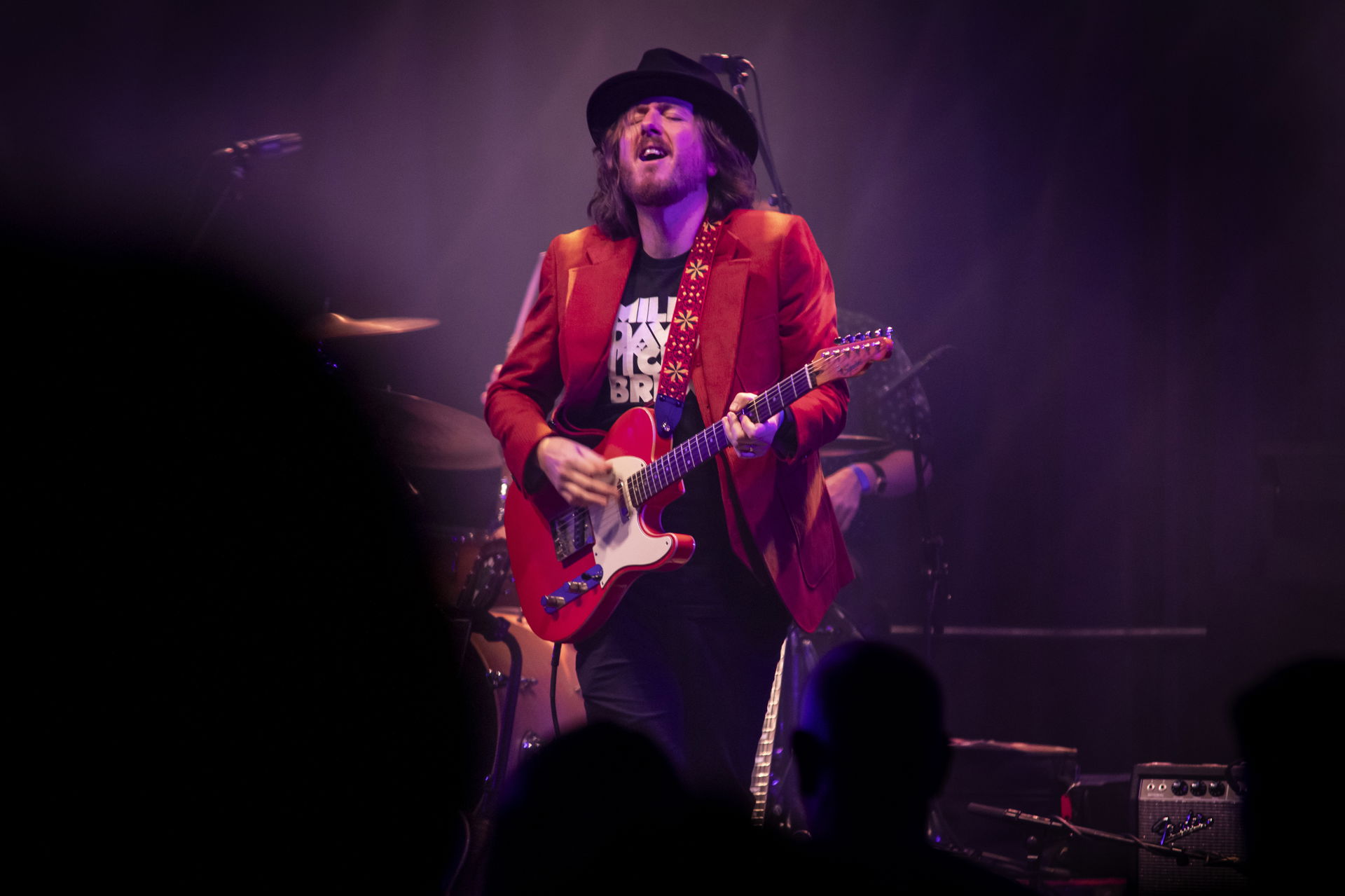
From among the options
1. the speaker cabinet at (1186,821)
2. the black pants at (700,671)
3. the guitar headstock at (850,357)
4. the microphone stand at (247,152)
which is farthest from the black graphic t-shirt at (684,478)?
the microphone stand at (247,152)

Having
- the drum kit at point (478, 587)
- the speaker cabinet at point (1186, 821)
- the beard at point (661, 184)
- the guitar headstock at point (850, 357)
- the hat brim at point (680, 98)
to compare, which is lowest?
the speaker cabinet at point (1186, 821)

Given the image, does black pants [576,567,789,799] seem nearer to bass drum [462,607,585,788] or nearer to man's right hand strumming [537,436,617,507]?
man's right hand strumming [537,436,617,507]

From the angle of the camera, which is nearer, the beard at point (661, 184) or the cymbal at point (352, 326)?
the beard at point (661, 184)

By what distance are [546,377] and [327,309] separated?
311 cm

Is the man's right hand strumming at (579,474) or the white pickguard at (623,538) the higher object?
the man's right hand strumming at (579,474)

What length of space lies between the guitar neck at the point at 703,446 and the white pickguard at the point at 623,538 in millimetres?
40

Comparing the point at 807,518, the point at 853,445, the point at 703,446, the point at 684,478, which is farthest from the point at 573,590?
the point at 853,445

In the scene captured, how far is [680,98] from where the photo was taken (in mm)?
3098

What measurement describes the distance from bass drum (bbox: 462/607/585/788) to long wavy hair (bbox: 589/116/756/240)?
191 centimetres

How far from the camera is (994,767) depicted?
15.3ft

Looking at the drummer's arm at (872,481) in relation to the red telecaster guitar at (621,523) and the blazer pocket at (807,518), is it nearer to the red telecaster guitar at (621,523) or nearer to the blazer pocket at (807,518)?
the blazer pocket at (807,518)

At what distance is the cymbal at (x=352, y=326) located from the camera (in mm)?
4254

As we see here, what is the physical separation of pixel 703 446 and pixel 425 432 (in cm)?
219

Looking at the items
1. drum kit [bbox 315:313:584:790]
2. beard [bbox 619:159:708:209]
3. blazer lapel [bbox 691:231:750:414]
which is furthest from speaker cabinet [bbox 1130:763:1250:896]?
beard [bbox 619:159:708:209]
